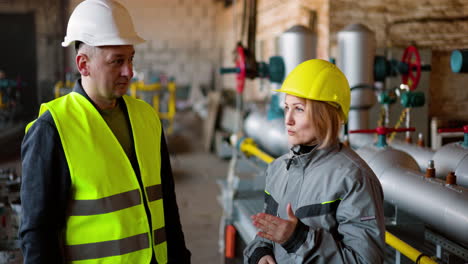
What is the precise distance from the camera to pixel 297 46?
2539 mm

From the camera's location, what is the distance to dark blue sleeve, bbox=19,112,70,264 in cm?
104

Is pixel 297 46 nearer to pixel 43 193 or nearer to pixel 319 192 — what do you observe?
pixel 319 192

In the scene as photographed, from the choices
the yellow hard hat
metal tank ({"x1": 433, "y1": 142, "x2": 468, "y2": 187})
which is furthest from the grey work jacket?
metal tank ({"x1": 433, "y1": 142, "x2": 468, "y2": 187})

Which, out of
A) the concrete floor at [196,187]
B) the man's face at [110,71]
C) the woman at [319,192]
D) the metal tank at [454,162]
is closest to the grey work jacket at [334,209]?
the woman at [319,192]

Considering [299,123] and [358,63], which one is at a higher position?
[358,63]

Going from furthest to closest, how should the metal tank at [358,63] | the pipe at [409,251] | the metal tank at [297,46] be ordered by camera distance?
the metal tank at [297,46]
the metal tank at [358,63]
the pipe at [409,251]

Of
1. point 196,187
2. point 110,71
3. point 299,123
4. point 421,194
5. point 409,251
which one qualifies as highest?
point 110,71

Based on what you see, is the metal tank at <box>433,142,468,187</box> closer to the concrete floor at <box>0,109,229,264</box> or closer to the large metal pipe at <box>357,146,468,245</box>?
the large metal pipe at <box>357,146,468,245</box>

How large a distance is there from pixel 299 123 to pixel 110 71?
0.46 metres

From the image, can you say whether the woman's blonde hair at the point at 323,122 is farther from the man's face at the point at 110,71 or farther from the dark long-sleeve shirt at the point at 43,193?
the dark long-sleeve shirt at the point at 43,193

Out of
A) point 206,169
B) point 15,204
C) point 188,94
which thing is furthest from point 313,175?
point 188,94

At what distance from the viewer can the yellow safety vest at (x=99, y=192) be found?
3.59ft

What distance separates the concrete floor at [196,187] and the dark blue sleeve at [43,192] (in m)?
0.88

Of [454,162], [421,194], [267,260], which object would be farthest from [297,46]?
[267,260]
